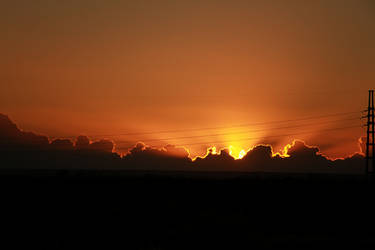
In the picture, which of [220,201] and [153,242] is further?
[220,201]

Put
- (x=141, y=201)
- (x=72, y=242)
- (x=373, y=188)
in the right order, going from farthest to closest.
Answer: (x=373, y=188) < (x=141, y=201) < (x=72, y=242)

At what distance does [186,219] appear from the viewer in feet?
158

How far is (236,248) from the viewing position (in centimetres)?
3400

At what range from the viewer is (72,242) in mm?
37250

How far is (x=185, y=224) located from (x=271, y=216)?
40.7ft

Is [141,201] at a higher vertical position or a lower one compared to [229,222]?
higher

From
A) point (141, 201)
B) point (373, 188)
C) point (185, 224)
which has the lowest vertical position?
point (185, 224)

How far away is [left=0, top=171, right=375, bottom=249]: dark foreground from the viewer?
36947mm

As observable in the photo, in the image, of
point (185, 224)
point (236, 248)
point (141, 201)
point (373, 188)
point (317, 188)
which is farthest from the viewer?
point (317, 188)

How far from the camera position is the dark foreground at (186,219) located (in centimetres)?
3695

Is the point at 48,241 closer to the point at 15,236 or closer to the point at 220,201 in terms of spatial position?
the point at 15,236

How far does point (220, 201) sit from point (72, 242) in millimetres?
30174

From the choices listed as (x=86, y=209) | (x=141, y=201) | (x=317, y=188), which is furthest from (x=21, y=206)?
(x=317, y=188)

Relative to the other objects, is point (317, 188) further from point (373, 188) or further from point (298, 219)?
point (298, 219)
